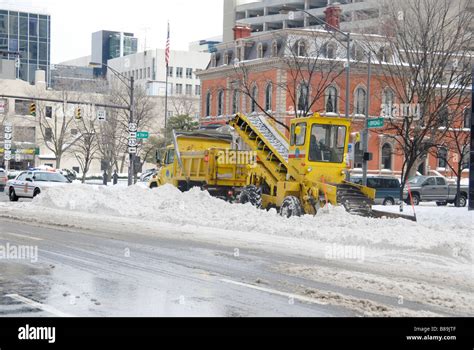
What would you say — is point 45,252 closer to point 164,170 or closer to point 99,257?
point 99,257

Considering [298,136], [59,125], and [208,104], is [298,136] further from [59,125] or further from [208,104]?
[59,125]

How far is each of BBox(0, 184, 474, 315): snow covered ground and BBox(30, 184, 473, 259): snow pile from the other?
3 centimetres

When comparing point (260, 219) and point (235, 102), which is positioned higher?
point (235, 102)

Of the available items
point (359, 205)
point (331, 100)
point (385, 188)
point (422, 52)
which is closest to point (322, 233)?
point (359, 205)

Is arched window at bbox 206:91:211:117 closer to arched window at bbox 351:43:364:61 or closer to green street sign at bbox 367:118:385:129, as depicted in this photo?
arched window at bbox 351:43:364:61

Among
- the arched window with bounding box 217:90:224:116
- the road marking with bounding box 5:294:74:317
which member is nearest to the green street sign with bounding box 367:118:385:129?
the road marking with bounding box 5:294:74:317

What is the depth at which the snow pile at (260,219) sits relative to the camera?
1783cm

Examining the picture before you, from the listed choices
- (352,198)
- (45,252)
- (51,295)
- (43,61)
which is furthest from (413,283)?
(43,61)

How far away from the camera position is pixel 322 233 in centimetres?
1972

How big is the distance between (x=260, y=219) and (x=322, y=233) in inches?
131

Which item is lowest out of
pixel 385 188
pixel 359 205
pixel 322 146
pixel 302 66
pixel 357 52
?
pixel 385 188

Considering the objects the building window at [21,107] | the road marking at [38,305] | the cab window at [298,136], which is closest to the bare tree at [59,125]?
the building window at [21,107]

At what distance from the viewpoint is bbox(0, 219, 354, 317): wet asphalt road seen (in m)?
9.83

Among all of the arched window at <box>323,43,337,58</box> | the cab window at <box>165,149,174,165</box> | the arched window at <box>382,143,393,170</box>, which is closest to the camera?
the cab window at <box>165,149,174,165</box>
